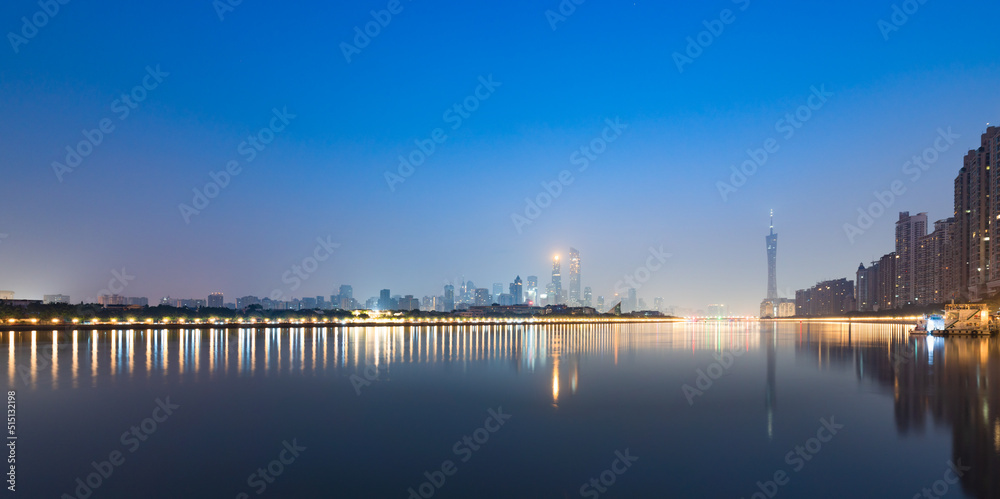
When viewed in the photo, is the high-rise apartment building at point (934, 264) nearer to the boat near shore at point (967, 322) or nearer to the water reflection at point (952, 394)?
the boat near shore at point (967, 322)

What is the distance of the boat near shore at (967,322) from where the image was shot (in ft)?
206

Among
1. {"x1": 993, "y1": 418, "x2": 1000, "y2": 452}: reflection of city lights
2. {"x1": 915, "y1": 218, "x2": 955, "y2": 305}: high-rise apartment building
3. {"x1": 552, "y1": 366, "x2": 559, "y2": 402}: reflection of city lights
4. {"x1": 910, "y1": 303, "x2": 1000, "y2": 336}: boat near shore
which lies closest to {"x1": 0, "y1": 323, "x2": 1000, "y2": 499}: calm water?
Result: {"x1": 993, "y1": 418, "x2": 1000, "y2": 452}: reflection of city lights

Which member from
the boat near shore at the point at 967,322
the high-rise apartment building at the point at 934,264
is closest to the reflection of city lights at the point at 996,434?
the boat near shore at the point at 967,322

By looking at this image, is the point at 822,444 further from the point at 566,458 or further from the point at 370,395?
the point at 370,395

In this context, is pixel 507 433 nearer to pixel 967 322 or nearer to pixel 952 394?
pixel 952 394

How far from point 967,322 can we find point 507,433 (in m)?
69.5

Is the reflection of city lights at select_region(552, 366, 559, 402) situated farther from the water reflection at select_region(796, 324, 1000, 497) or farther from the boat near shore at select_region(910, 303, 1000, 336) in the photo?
the boat near shore at select_region(910, 303, 1000, 336)

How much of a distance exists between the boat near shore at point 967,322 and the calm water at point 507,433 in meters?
39.5

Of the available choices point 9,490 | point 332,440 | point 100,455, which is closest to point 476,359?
point 332,440

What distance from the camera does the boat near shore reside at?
206 feet

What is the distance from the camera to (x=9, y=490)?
11469mm

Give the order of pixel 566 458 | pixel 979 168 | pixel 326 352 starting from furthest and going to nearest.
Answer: pixel 979 168, pixel 326 352, pixel 566 458

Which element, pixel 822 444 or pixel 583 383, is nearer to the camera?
pixel 822 444

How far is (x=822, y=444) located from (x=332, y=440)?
489 inches
